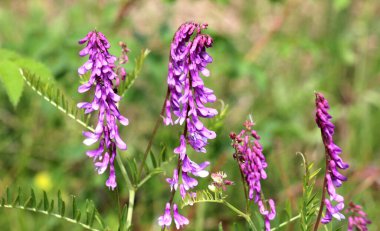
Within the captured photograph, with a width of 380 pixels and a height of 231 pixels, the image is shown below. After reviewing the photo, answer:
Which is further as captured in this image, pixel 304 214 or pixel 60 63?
pixel 60 63

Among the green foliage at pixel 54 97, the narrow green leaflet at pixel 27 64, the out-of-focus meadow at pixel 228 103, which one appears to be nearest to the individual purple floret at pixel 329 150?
the green foliage at pixel 54 97

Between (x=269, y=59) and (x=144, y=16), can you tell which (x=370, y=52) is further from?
(x=144, y=16)

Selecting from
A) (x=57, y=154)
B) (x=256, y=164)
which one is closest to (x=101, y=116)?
(x=256, y=164)

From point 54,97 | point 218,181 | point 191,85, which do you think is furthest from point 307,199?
point 54,97

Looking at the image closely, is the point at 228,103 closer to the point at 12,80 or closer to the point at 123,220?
the point at 12,80

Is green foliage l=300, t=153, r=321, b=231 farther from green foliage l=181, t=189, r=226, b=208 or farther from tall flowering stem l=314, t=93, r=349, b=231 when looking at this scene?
green foliage l=181, t=189, r=226, b=208

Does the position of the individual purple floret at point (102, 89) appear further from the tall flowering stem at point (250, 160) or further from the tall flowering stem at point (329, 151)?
the tall flowering stem at point (329, 151)
